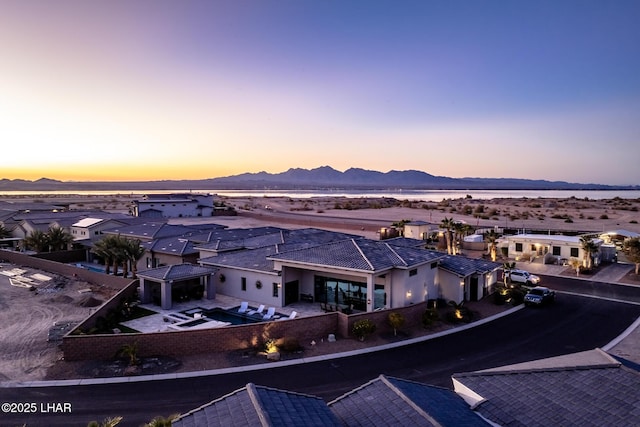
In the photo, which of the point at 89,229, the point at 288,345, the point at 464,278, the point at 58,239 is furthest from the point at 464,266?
the point at 58,239

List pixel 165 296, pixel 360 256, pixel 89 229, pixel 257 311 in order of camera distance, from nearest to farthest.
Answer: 1. pixel 257 311
2. pixel 360 256
3. pixel 165 296
4. pixel 89 229

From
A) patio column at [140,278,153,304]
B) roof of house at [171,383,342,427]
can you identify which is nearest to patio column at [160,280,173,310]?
patio column at [140,278,153,304]

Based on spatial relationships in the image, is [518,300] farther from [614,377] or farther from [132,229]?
[132,229]

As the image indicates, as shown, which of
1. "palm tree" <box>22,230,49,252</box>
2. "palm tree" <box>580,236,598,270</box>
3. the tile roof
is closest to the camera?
the tile roof

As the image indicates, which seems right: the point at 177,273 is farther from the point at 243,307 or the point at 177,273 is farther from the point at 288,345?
the point at 288,345

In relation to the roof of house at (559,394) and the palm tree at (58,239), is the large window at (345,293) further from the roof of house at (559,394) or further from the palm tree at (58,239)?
the palm tree at (58,239)

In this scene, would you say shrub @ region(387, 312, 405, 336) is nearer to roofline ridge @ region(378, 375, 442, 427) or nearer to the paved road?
the paved road
